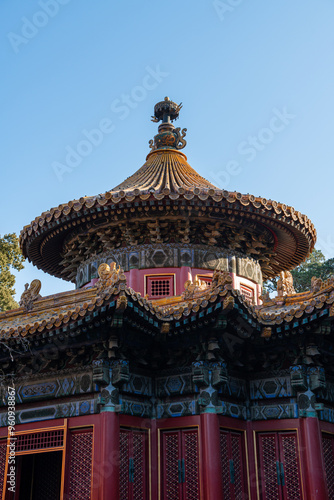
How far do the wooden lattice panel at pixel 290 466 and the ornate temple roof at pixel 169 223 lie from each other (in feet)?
16.7

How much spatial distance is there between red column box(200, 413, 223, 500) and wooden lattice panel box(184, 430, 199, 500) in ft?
0.97

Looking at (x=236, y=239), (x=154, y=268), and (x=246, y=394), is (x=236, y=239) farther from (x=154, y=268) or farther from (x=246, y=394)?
(x=246, y=394)

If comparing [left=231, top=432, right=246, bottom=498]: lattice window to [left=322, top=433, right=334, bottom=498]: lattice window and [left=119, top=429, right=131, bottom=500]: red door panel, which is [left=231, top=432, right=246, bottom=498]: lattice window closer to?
[left=322, top=433, right=334, bottom=498]: lattice window

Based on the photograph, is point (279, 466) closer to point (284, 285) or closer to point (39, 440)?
point (284, 285)

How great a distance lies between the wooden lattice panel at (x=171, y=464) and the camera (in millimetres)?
10680

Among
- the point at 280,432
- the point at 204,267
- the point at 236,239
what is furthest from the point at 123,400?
the point at 236,239

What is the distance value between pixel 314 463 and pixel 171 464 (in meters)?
2.66

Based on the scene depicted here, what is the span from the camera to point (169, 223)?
13922 millimetres

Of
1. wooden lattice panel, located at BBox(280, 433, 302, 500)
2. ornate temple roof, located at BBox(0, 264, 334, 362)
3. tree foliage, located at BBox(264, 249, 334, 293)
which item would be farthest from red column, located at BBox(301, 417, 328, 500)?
tree foliage, located at BBox(264, 249, 334, 293)

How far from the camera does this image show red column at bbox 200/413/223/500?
10070 millimetres

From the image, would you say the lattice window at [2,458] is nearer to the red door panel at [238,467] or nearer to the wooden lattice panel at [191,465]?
the wooden lattice panel at [191,465]

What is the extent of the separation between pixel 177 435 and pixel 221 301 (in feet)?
9.64

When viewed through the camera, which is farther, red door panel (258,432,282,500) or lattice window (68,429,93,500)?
red door panel (258,432,282,500)

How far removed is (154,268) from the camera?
539 inches
